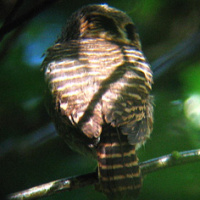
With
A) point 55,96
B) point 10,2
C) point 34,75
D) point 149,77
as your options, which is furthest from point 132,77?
point 10,2

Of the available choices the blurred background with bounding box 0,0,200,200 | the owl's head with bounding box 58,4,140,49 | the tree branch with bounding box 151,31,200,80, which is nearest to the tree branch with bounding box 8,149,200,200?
the blurred background with bounding box 0,0,200,200

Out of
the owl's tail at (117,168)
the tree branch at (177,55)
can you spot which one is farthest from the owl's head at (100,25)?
the owl's tail at (117,168)

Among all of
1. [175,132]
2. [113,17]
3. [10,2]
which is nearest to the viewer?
[175,132]

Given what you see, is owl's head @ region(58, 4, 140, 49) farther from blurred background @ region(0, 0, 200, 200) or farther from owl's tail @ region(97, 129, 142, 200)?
owl's tail @ region(97, 129, 142, 200)

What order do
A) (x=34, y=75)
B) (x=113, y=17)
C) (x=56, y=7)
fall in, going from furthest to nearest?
(x=113, y=17), (x=56, y=7), (x=34, y=75)

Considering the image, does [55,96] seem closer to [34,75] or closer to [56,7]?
[34,75]

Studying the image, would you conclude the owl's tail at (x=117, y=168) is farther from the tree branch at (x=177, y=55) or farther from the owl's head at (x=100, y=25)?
the owl's head at (x=100, y=25)

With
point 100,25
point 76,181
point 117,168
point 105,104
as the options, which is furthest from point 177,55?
point 76,181
